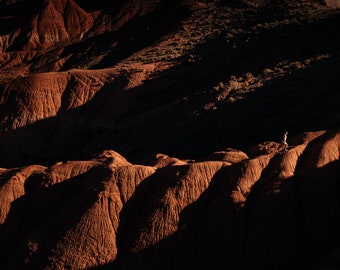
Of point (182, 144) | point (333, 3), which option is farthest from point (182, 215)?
point (333, 3)

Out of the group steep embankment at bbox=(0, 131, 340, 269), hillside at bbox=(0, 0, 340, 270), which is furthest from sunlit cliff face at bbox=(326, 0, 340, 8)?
steep embankment at bbox=(0, 131, 340, 269)

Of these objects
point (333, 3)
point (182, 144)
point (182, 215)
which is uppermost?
point (182, 215)

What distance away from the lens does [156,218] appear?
23.2m

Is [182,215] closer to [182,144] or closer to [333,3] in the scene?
[182,144]

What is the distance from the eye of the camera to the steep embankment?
836 inches

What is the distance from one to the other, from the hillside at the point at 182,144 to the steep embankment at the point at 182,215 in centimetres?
5

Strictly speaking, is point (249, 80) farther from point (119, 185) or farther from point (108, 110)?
point (119, 185)

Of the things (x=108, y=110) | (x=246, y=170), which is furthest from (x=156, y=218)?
(x=108, y=110)

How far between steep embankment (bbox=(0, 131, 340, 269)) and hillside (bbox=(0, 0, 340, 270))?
5cm

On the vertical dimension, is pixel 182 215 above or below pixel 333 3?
above

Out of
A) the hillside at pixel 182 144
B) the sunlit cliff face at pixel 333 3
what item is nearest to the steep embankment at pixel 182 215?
the hillside at pixel 182 144

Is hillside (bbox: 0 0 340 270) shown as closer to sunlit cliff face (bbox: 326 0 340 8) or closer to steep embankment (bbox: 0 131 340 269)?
steep embankment (bbox: 0 131 340 269)

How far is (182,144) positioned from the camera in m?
41.8

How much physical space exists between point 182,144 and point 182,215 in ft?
61.6
